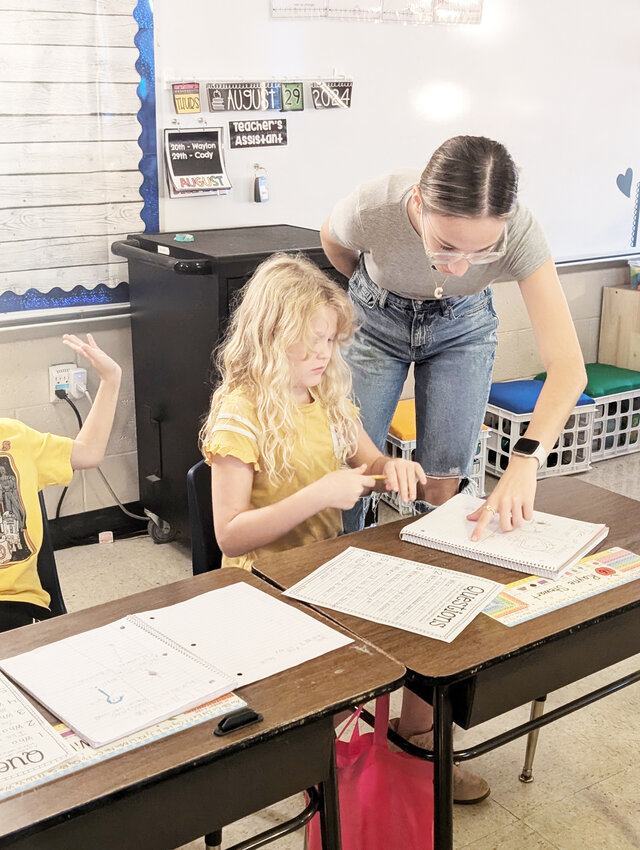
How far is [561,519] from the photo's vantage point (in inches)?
66.4

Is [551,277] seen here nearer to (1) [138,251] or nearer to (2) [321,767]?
(2) [321,767]

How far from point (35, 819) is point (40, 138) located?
227cm

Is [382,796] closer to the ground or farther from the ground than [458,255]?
closer to the ground

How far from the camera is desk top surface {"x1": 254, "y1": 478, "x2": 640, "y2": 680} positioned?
4.09ft

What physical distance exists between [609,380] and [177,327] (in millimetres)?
1960

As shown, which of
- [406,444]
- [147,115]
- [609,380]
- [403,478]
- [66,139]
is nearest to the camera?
[403,478]

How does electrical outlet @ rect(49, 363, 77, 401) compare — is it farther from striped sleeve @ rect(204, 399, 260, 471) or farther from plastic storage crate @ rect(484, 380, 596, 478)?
plastic storage crate @ rect(484, 380, 596, 478)

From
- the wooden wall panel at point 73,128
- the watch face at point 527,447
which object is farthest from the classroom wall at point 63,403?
the watch face at point 527,447

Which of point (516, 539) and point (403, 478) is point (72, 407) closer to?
point (403, 478)

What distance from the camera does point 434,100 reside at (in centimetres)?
349

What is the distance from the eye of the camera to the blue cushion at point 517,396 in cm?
368

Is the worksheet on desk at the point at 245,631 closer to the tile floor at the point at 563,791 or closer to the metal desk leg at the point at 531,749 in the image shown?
the tile floor at the point at 563,791

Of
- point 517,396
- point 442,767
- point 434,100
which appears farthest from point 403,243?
point 517,396

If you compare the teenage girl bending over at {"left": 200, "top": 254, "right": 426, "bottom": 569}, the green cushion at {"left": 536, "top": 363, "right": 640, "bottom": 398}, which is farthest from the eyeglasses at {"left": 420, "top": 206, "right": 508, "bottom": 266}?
the green cushion at {"left": 536, "top": 363, "right": 640, "bottom": 398}
